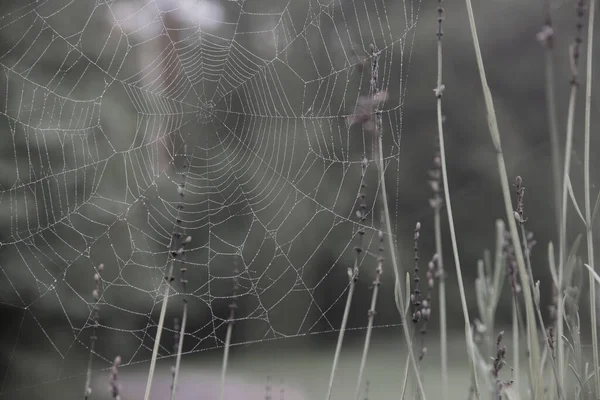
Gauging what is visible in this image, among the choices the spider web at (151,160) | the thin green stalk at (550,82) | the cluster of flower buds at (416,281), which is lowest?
the cluster of flower buds at (416,281)

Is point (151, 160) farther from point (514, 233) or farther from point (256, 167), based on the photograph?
point (514, 233)

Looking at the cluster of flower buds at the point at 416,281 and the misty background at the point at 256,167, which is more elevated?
the misty background at the point at 256,167

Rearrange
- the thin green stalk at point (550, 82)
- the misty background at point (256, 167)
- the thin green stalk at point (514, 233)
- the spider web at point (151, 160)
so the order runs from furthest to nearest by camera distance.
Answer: the misty background at point (256, 167)
the spider web at point (151, 160)
the thin green stalk at point (514, 233)
the thin green stalk at point (550, 82)

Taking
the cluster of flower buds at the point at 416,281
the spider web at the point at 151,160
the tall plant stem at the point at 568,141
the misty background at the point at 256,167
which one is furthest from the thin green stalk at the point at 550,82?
the misty background at the point at 256,167

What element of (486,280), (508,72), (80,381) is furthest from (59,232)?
(508,72)

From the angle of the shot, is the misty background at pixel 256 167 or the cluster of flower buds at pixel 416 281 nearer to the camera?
the cluster of flower buds at pixel 416 281

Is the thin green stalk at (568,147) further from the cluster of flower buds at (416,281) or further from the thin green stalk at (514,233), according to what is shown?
the cluster of flower buds at (416,281)

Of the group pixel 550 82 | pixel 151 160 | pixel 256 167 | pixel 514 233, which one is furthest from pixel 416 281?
pixel 256 167

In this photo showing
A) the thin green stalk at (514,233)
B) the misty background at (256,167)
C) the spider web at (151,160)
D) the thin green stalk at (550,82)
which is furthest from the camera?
the misty background at (256,167)
